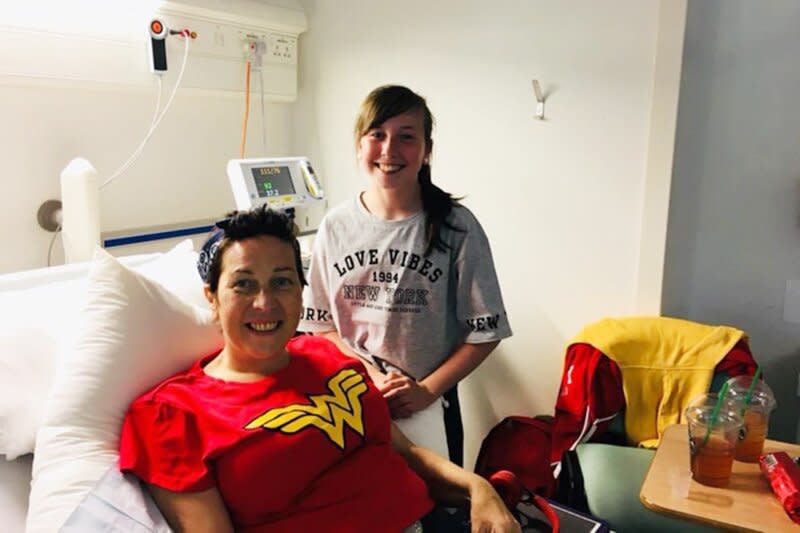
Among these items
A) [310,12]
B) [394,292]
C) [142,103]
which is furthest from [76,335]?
[310,12]

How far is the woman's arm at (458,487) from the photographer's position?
44.7 inches

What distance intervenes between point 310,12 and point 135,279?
1782mm

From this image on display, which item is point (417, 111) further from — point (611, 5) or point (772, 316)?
point (772, 316)

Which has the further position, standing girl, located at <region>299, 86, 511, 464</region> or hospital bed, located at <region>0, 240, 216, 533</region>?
standing girl, located at <region>299, 86, 511, 464</region>

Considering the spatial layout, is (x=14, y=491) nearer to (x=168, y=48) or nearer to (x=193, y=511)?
(x=193, y=511)

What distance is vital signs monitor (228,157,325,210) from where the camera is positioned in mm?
2070

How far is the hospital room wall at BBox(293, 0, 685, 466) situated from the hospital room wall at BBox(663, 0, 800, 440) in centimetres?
13

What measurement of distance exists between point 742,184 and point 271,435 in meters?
1.76

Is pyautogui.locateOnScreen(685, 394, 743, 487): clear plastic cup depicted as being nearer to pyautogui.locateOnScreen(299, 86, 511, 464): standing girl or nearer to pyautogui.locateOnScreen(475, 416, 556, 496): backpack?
pyautogui.locateOnScreen(299, 86, 511, 464): standing girl

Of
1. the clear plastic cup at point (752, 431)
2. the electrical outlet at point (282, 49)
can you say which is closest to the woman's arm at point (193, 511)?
the clear plastic cup at point (752, 431)

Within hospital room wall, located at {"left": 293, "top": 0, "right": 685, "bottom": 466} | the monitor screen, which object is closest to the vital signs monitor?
the monitor screen

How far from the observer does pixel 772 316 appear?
2.08 meters

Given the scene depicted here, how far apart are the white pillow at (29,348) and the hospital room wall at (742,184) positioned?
5.60 feet

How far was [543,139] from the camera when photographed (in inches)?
83.7
